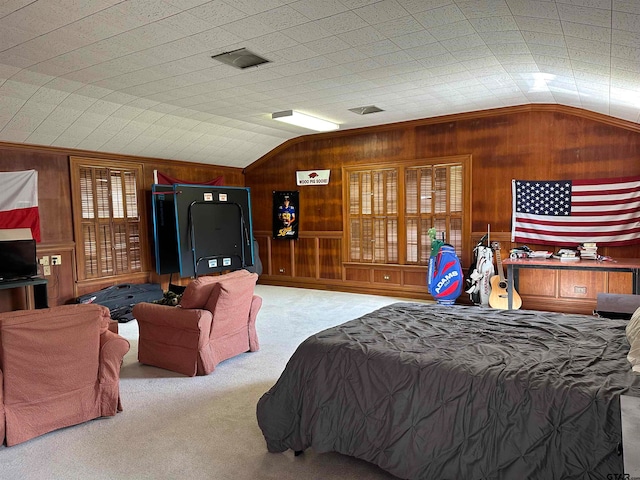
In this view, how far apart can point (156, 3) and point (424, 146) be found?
16.0 ft

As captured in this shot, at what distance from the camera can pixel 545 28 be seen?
2.96 m

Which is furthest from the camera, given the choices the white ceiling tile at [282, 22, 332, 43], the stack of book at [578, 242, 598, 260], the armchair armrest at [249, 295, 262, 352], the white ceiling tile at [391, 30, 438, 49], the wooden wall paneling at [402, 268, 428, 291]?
the wooden wall paneling at [402, 268, 428, 291]

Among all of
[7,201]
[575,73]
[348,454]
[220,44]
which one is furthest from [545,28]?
[7,201]

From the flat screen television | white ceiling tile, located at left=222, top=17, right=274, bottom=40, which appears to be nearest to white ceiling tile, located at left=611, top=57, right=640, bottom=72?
white ceiling tile, located at left=222, top=17, right=274, bottom=40

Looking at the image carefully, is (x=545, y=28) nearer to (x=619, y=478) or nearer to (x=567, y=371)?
(x=567, y=371)

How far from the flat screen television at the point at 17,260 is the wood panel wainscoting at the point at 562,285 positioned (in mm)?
6052

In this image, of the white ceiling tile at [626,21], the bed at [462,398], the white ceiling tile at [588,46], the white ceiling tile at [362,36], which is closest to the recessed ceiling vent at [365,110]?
the white ceiling tile at [362,36]

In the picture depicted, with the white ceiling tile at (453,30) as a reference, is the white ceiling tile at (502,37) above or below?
below

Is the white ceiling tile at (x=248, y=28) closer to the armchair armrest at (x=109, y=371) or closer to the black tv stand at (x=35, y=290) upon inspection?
the armchair armrest at (x=109, y=371)

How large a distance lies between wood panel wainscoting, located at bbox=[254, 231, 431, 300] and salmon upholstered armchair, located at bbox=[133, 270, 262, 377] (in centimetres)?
351

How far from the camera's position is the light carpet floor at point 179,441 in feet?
8.29

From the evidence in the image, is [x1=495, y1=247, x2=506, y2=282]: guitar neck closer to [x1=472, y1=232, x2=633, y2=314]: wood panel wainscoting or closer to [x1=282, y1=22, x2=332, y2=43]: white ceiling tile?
[x1=472, y1=232, x2=633, y2=314]: wood panel wainscoting

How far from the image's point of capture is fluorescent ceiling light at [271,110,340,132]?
6.18 metres

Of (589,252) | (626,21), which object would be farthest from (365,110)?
(626,21)
